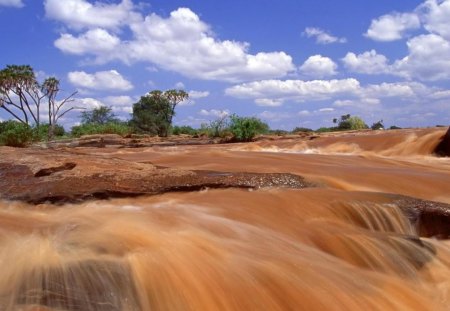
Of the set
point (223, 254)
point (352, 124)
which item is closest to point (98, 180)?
point (223, 254)

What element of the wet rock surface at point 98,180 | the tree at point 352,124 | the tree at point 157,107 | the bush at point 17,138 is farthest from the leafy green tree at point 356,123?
the wet rock surface at point 98,180

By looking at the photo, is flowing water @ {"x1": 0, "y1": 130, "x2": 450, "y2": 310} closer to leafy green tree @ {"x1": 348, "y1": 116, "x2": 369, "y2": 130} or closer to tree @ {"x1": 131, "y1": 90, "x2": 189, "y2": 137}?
leafy green tree @ {"x1": 348, "y1": 116, "x2": 369, "y2": 130}

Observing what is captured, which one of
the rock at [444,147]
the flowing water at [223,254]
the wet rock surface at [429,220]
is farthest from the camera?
the rock at [444,147]

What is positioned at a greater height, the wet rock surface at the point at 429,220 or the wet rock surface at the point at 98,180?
the wet rock surface at the point at 98,180

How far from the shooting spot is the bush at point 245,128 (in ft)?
64.1

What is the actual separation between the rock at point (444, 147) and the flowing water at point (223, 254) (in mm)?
7447

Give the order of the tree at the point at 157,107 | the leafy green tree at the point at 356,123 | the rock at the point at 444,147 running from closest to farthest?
1. the rock at the point at 444,147
2. the leafy green tree at the point at 356,123
3. the tree at the point at 157,107

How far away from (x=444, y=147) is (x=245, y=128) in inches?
330

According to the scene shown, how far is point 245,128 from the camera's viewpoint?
19562 millimetres

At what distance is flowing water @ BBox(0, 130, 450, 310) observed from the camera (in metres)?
2.87

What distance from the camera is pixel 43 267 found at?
2.94 meters

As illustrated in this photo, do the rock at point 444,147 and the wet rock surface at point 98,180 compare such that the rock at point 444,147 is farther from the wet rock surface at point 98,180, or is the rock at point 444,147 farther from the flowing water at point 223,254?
the wet rock surface at point 98,180

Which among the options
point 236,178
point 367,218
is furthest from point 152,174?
point 367,218

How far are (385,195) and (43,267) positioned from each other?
3.42m
